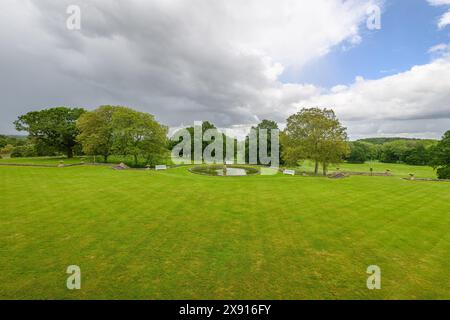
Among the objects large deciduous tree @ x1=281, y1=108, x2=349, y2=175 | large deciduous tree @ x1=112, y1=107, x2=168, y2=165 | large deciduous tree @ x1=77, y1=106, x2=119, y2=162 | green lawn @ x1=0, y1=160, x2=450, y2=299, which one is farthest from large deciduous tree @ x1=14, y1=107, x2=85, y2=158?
large deciduous tree @ x1=281, y1=108, x2=349, y2=175

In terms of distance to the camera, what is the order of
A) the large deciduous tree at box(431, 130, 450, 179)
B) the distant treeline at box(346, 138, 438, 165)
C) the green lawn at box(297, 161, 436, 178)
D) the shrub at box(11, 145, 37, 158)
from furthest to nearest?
the distant treeline at box(346, 138, 438, 165)
the shrub at box(11, 145, 37, 158)
the green lawn at box(297, 161, 436, 178)
the large deciduous tree at box(431, 130, 450, 179)

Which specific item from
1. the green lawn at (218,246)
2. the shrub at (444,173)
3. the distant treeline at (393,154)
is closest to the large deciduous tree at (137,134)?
the green lawn at (218,246)

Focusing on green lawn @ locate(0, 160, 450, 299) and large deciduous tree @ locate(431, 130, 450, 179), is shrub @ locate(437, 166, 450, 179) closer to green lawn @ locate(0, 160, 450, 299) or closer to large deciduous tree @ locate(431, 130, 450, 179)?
large deciduous tree @ locate(431, 130, 450, 179)

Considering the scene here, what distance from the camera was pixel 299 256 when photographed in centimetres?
750

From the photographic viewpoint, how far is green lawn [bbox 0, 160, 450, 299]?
18.9 ft

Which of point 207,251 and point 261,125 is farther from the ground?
point 261,125

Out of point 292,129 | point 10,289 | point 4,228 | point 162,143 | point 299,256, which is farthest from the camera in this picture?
point 162,143

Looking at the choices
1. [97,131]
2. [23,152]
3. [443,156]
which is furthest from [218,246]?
[23,152]

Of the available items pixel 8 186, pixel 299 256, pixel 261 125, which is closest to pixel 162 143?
pixel 8 186

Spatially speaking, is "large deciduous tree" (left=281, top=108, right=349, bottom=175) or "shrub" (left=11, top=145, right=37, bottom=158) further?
"shrub" (left=11, top=145, right=37, bottom=158)

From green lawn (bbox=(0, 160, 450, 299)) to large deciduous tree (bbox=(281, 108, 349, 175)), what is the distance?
51.9 ft

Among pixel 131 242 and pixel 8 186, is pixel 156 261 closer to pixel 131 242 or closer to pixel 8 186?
pixel 131 242

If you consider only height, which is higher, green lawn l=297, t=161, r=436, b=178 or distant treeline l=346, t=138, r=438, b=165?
distant treeline l=346, t=138, r=438, b=165
